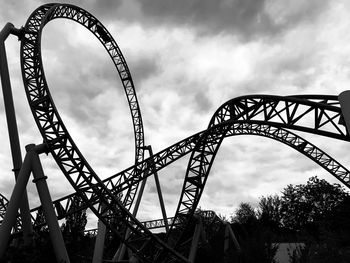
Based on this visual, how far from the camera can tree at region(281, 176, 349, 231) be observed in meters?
48.8

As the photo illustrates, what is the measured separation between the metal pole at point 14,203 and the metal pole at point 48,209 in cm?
22

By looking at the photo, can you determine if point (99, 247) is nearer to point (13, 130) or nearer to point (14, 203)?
point (14, 203)


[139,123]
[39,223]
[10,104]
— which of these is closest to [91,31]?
[139,123]

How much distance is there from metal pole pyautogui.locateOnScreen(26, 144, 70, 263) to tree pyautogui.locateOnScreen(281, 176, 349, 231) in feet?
149

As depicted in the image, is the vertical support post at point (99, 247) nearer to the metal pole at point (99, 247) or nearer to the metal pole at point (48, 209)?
the metal pole at point (99, 247)

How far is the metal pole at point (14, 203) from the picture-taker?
928 cm

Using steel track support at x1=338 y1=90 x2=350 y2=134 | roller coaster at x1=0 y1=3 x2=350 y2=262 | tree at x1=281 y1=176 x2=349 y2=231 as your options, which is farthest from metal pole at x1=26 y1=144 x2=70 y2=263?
tree at x1=281 y1=176 x2=349 y2=231

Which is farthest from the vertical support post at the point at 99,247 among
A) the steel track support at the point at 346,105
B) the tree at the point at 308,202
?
the tree at the point at 308,202

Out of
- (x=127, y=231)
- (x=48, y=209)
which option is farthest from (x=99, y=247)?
(x=127, y=231)

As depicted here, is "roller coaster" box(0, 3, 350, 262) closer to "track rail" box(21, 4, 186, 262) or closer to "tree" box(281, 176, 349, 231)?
"track rail" box(21, 4, 186, 262)

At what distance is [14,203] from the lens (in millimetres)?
9727

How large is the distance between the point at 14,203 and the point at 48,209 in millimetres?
982

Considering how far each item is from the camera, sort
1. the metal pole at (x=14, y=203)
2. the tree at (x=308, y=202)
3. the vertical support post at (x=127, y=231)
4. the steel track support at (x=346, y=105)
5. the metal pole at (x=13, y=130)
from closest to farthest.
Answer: the steel track support at (x=346, y=105), the metal pole at (x=14, y=203), the metal pole at (x=13, y=130), the vertical support post at (x=127, y=231), the tree at (x=308, y=202)

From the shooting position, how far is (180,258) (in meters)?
12.5
